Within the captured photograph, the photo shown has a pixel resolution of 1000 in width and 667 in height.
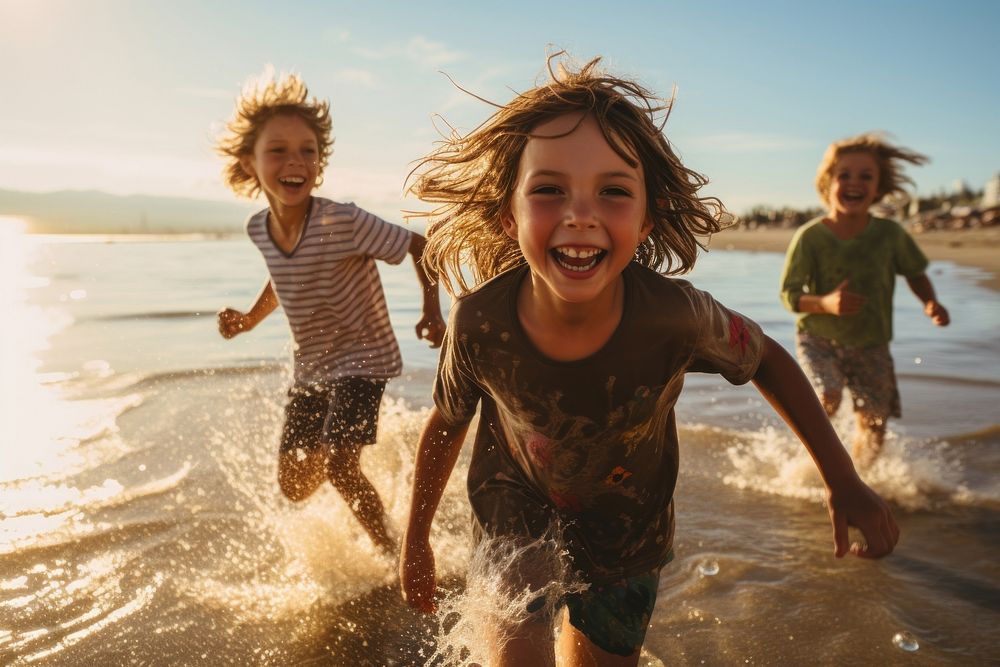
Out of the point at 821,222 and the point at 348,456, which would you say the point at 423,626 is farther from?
the point at 821,222

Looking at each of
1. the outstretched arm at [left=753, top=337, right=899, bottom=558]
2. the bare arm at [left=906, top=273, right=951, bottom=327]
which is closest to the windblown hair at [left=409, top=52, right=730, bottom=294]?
Result: the outstretched arm at [left=753, top=337, right=899, bottom=558]

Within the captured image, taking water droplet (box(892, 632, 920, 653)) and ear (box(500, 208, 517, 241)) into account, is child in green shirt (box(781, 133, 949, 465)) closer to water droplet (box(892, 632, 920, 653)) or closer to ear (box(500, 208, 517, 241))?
water droplet (box(892, 632, 920, 653))

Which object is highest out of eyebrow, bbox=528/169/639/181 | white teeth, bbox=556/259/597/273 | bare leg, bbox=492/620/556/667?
→ eyebrow, bbox=528/169/639/181

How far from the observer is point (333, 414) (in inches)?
139

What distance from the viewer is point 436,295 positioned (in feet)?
11.9

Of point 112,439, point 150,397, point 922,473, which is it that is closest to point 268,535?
point 112,439

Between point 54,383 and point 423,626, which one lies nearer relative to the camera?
point 423,626

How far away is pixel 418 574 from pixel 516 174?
1166 mm

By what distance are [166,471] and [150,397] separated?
6.61 feet

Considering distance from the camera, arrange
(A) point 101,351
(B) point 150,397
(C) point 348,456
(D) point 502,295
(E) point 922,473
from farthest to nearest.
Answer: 1. (A) point 101,351
2. (B) point 150,397
3. (E) point 922,473
4. (C) point 348,456
5. (D) point 502,295

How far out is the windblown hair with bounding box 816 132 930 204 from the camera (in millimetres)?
5027

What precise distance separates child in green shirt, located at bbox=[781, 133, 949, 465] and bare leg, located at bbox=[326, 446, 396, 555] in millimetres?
2790

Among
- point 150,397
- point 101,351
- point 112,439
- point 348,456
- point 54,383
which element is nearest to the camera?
point 348,456

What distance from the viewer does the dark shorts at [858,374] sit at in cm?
481
